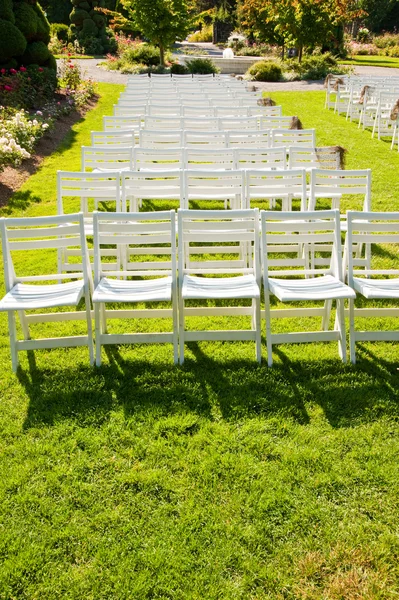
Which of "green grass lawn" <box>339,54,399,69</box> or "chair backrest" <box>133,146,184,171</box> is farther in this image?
"green grass lawn" <box>339,54,399,69</box>

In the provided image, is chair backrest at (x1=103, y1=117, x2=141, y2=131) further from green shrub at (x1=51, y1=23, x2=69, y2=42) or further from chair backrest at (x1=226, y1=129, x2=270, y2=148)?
green shrub at (x1=51, y1=23, x2=69, y2=42)

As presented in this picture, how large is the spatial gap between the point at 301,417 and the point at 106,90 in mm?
20329

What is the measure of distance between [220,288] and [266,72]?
22.6 m

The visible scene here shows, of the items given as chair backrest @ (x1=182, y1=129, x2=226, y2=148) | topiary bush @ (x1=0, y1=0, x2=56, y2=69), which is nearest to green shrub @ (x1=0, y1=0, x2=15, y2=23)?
topiary bush @ (x1=0, y1=0, x2=56, y2=69)

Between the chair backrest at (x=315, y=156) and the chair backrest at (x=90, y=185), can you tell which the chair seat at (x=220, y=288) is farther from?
the chair backrest at (x=315, y=156)

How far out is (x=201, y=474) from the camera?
335cm

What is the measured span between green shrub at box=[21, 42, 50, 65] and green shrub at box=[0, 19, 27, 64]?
2.73 ft

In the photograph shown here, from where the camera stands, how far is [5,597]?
2.64 meters

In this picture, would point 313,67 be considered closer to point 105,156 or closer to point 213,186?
point 105,156

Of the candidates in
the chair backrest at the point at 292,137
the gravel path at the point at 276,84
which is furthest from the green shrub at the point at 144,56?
the chair backrest at the point at 292,137

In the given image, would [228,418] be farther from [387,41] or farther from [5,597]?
[387,41]

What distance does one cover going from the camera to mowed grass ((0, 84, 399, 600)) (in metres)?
2.73

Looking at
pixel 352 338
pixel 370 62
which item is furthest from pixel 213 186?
pixel 370 62

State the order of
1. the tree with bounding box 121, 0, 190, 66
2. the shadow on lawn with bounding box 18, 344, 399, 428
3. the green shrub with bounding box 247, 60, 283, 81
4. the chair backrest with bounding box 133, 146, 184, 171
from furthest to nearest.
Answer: the green shrub with bounding box 247, 60, 283, 81 < the tree with bounding box 121, 0, 190, 66 < the chair backrest with bounding box 133, 146, 184, 171 < the shadow on lawn with bounding box 18, 344, 399, 428
